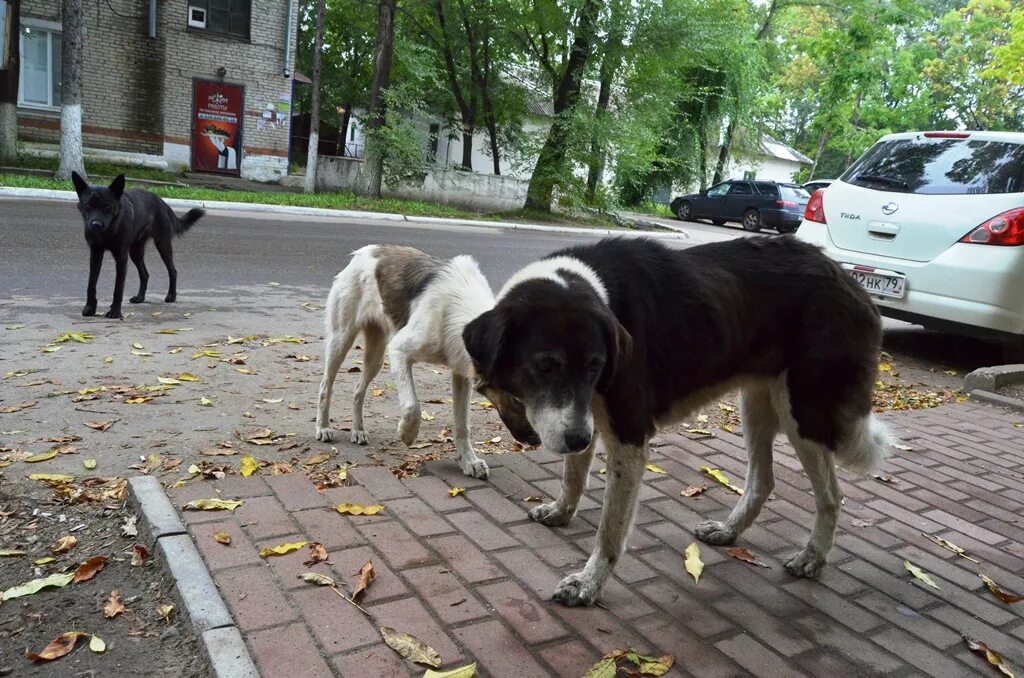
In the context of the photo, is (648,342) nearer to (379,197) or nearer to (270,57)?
(379,197)

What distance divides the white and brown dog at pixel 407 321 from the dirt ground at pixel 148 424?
35cm

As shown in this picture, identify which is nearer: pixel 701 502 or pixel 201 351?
pixel 701 502

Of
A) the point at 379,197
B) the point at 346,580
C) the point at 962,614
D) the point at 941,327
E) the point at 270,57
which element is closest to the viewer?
the point at 346,580

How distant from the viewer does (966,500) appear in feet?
14.9

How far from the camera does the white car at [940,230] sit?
7.09 metres

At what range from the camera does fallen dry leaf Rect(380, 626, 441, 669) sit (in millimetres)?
2510

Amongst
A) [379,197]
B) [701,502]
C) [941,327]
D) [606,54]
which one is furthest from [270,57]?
[701,502]

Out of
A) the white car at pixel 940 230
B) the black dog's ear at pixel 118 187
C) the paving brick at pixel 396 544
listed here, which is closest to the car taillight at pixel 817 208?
the white car at pixel 940 230

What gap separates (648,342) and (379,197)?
19.8 metres

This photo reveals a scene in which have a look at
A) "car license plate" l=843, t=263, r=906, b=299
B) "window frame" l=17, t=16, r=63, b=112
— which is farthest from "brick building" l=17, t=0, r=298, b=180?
"car license plate" l=843, t=263, r=906, b=299

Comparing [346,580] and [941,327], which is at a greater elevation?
[941,327]

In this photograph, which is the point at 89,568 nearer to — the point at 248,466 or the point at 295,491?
the point at 295,491

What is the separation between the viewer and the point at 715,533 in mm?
3684

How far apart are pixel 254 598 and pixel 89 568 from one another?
0.75 metres
